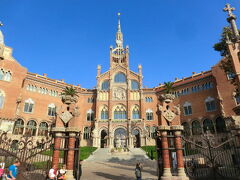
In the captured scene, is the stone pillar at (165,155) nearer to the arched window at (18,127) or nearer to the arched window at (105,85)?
the arched window at (18,127)

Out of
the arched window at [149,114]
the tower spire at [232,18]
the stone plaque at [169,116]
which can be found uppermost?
the tower spire at [232,18]

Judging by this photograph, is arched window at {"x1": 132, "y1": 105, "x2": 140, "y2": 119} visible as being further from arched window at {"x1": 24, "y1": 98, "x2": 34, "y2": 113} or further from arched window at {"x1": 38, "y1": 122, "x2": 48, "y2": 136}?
arched window at {"x1": 24, "y1": 98, "x2": 34, "y2": 113}

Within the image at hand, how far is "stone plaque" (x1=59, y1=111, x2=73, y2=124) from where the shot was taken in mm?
9492

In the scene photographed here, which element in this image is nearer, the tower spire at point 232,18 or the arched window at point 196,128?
the tower spire at point 232,18

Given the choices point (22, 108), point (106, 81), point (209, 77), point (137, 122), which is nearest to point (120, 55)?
point (106, 81)

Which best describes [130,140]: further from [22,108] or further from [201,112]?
[22,108]

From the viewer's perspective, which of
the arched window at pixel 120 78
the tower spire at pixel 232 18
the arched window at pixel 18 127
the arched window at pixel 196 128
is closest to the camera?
the tower spire at pixel 232 18

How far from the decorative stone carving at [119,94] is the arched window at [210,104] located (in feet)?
61.5

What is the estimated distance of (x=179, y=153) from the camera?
893 cm

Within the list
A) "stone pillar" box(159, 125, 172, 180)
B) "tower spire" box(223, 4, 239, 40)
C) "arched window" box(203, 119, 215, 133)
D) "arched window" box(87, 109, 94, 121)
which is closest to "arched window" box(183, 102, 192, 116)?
"arched window" box(203, 119, 215, 133)

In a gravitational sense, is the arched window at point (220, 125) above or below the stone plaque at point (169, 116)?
above

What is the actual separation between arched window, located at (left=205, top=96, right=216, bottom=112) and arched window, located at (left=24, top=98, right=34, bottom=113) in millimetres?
37301

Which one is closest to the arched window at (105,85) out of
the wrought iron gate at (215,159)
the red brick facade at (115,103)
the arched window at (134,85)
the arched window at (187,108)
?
the red brick facade at (115,103)

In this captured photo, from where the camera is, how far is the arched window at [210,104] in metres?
34.4
